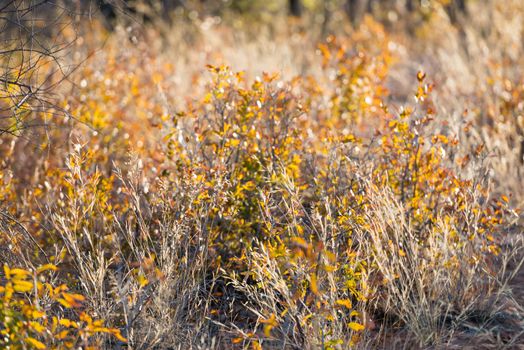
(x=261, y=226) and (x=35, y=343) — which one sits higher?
(x=261, y=226)

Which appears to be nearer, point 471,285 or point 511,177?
point 471,285

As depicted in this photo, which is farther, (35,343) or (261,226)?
(261,226)

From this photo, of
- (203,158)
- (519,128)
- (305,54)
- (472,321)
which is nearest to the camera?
(472,321)

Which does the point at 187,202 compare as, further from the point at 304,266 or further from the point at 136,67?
the point at 136,67

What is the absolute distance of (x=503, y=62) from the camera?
728cm

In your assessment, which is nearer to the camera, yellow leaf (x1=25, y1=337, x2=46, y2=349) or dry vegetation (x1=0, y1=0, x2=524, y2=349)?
yellow leaf (x1=25, y1=337, x2=46, y2=349)

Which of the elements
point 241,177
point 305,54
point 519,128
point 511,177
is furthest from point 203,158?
point 305,54

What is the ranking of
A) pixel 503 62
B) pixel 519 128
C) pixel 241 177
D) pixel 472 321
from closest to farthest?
pixel 472 321 < pixel 241 177 < pixel 519 128 < pixel 503 62

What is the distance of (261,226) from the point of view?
3873 millimetres

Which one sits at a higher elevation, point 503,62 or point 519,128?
point 503,62

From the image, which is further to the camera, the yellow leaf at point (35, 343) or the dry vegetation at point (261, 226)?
the dry vegetation at point (261, 226)

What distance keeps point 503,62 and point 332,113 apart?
8.16 ft

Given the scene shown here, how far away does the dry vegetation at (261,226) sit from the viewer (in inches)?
121

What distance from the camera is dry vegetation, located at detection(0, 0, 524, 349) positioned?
308 centimetres
